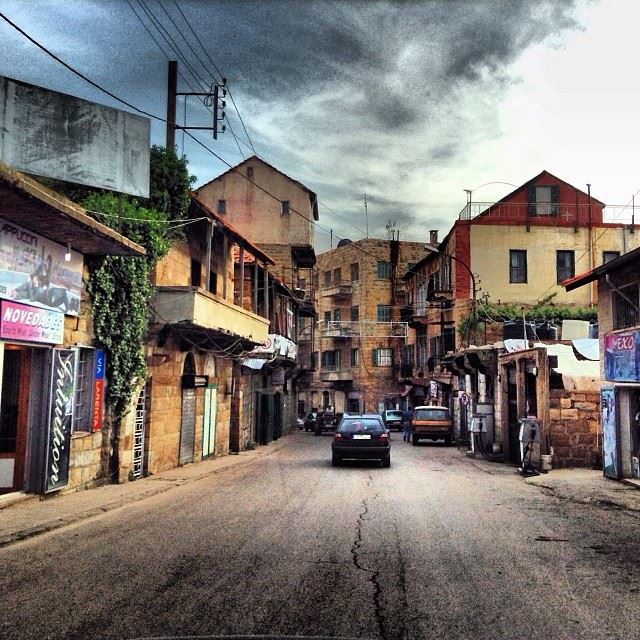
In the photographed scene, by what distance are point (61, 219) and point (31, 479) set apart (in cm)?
477

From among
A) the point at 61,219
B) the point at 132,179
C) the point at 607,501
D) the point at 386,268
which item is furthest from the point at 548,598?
the point at 386,268

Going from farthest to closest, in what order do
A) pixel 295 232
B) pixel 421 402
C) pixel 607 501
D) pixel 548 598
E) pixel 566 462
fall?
1. pixel 421 402
2. pixel 295 232
3. pixel 566 462
4. pixel 607 501
5. pixel 548 598

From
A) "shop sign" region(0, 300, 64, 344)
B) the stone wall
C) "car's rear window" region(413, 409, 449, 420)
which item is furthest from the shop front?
"car's rear window" region(413, 409, 449, 420)

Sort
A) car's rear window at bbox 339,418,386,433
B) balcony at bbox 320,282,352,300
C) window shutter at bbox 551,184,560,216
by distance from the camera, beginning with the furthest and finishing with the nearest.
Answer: balcony at bbox 320,282,352,300 → window shutter at bbox 551,184,560,216 → car's rear window at bbox 339,418,386,433

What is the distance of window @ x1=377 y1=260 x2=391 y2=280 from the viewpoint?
6762 cm

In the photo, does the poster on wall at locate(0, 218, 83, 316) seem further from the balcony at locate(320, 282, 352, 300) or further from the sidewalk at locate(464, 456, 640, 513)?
the balcony at locate(320, 282, 352, 300)

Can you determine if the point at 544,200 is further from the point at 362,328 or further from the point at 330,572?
the point at 330,572

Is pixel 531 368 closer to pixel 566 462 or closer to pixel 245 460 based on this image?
pixel 566 462

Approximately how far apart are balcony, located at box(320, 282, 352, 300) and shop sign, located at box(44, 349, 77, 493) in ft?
184

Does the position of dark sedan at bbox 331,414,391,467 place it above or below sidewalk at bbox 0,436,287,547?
above

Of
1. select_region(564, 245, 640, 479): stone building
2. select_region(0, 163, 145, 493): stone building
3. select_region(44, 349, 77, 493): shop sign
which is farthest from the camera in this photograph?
select_region(564, 245, 640, 479): stone building

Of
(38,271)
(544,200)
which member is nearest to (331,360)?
(544,200)

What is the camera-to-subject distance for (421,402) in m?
57.4

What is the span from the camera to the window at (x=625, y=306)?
631 inches
